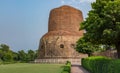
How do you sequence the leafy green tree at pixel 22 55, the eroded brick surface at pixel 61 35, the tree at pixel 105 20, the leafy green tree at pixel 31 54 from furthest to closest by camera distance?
the leafy green tree at pixel 31 54, the leafy green tree at pixel 22 55, the eroded brick surface at pixel 61 35, the tree at pixel 105 20

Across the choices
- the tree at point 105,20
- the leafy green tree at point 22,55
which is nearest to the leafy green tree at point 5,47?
the leafy green tree at point 22,55

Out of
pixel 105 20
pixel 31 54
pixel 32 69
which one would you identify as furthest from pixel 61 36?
pixel 105 20

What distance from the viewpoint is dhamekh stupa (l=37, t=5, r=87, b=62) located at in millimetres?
69688

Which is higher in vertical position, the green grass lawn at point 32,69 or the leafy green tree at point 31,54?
the leafy green tree at point 31,54

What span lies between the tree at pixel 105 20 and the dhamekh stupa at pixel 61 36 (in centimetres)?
4383

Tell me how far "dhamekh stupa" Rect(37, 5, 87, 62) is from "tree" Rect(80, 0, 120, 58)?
43825mm

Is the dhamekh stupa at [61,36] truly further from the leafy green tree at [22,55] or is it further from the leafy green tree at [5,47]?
the leafy green tree at [5,47]

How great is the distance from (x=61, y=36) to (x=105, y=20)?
161 ft

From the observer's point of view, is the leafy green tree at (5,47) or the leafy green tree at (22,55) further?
the leafy green tree at (22,55)

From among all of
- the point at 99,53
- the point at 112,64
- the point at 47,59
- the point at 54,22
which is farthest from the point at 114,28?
the point at 54,22

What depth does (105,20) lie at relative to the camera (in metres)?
22.0

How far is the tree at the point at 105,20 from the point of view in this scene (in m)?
21.5

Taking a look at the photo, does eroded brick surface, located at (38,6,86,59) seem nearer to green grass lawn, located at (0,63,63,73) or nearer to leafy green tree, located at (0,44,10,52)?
leafy green tree, located at (0,44,10,52)

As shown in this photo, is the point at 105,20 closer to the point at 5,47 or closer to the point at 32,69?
the point at 32,69
